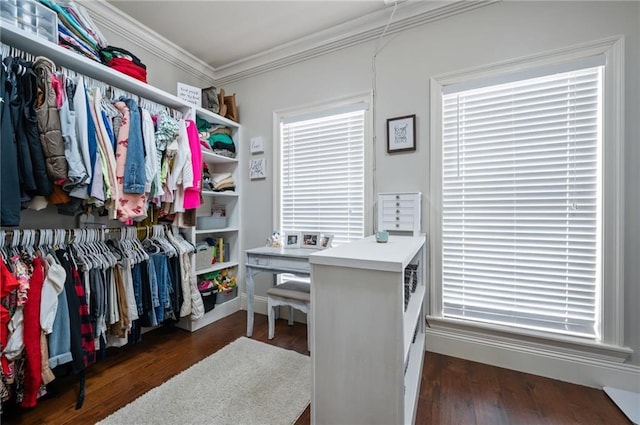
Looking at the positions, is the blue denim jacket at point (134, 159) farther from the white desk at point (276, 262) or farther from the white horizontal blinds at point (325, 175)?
the white horizontal blinds at point (325, 175)

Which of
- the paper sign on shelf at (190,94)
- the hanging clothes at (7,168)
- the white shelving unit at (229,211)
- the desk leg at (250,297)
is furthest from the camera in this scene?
the white shelving unit at (229,211)

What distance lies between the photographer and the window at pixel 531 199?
5.41 feet

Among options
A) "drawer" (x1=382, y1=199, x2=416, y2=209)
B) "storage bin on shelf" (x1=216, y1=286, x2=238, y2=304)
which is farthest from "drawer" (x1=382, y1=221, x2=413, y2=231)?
"storage bin on shelf" (x1=216, y1=286, x2=238, y2=304)

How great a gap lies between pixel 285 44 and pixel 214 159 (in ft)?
4.37

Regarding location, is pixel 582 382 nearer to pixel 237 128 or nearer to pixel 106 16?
pixel 237 128

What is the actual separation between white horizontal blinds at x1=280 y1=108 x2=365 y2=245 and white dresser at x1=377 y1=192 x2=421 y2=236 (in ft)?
0.91

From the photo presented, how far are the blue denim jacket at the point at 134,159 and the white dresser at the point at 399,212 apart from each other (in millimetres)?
1737

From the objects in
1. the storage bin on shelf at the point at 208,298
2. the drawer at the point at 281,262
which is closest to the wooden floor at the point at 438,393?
the storage bin on shelf at the point at 208,298

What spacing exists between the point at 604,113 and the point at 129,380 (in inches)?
134

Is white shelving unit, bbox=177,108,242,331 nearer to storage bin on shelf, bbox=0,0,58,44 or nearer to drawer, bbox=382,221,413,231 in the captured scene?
storage bin on shelf, bbox=0,0,58,44

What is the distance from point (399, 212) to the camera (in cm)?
207

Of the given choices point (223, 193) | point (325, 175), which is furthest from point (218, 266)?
point (325, 175)

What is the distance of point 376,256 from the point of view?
3.53ft

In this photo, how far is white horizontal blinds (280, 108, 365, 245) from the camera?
94.6 inches
